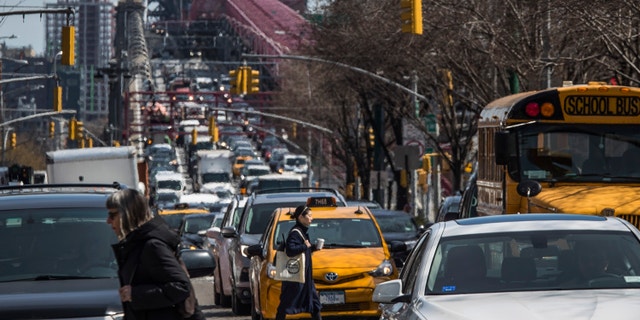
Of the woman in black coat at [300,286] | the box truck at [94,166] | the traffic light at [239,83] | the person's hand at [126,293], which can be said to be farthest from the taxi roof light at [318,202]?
the traffic light at [239,83]

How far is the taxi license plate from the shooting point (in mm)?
18984

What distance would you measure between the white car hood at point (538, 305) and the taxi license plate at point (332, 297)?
899 cm

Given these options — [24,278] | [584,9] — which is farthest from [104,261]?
[584,9]

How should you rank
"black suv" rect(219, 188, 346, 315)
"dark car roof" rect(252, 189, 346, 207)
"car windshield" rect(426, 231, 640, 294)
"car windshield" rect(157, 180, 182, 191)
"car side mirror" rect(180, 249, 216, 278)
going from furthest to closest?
1. "car windshield" rect(157, 180, 182, 191)
2. "dark car roof" rect(252, 189, 346, 207)
3. "black suv" rect(219, 188, 346, 315)
4. "car side mirror" rect(180, 249, 216, 278)
5. "car windshield" rect(426, 231, 640, 294)

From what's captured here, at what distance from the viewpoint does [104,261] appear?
425 inches

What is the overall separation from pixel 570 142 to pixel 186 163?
136 meters

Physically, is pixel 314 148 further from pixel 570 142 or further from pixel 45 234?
pixel 45 234

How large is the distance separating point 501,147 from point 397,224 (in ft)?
29.6

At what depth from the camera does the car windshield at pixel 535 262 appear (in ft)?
33.6

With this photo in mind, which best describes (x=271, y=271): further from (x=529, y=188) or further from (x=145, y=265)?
(x=145, y=265)

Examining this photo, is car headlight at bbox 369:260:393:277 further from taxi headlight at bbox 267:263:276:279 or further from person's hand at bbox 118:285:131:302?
person's hand at bbox 118:285:131:302

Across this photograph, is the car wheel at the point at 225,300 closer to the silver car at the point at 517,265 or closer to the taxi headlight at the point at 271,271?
the taxi headlight at the point at 271,271

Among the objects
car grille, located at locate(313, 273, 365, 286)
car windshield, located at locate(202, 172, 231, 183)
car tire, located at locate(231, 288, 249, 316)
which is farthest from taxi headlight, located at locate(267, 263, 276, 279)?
car windshield, located at locate(202, 172, 231, 183)

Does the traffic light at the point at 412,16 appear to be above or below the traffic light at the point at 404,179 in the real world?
above
